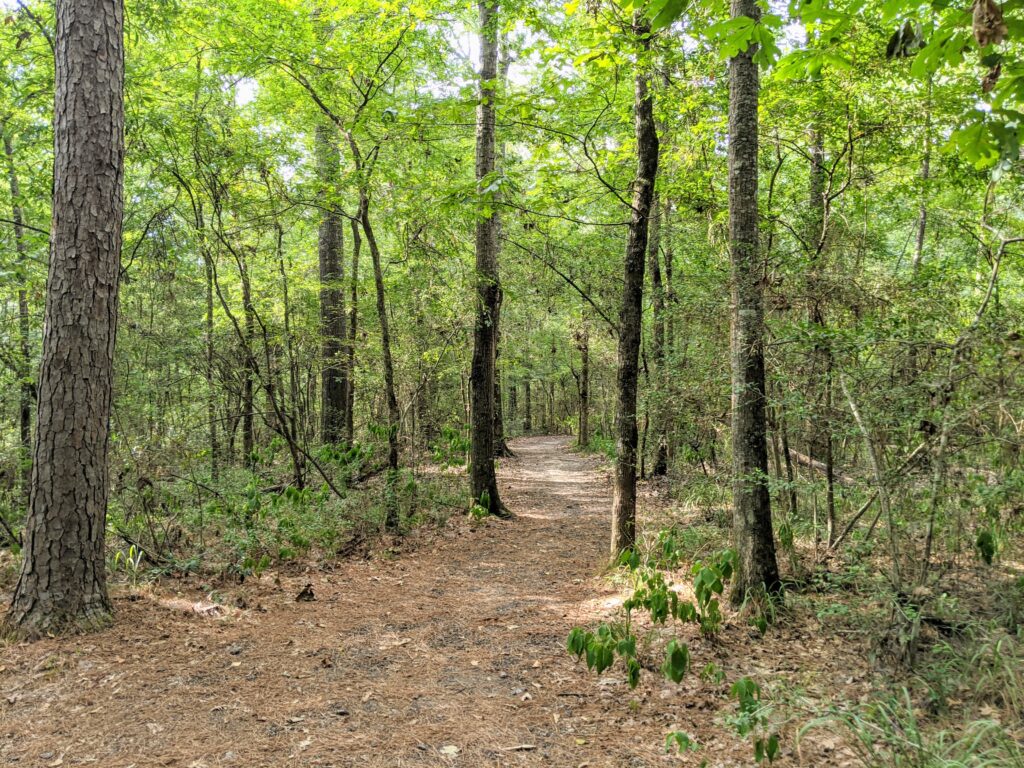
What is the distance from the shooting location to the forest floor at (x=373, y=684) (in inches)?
126

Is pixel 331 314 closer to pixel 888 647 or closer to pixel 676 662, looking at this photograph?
pixel 676 662

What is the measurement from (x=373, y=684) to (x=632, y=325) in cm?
408

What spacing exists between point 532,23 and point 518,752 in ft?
20.7

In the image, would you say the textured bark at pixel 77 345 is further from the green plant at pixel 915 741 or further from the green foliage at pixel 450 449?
the green foliage at pixel 450 449

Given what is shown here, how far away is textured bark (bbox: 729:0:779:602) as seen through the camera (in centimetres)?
461

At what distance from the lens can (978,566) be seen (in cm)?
421

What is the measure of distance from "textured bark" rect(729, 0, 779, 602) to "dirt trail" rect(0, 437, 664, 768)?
1590 mm

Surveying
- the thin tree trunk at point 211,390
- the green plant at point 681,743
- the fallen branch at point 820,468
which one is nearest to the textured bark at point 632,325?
the fallen branch at point 820,468

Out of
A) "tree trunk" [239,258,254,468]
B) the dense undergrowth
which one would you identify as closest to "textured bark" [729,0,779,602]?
the dense undergrowth

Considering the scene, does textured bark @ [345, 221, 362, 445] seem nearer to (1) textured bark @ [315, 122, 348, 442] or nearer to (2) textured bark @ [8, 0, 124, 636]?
(1) textured bark @ [315, 122, 348, 442]

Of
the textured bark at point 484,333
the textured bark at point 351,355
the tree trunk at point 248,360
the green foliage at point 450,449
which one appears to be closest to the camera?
the tree trunk at point 248,360

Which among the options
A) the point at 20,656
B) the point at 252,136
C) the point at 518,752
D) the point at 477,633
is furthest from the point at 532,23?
the point at 20,656

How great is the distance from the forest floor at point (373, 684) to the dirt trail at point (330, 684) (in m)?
0.01

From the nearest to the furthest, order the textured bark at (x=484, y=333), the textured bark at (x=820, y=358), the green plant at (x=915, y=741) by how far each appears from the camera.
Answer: the green plant at (x=915, y=741) → the textured bark at (x=820, y=358) → the textured bark at (x=484, y=333)
